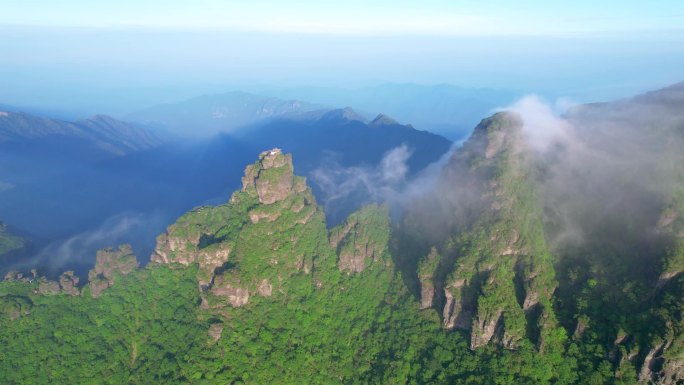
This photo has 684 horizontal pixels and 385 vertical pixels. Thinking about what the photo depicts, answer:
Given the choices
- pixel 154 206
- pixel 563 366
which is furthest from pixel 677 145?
pixel 154 206

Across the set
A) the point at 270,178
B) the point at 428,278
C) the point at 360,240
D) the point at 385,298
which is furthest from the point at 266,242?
the point at 428,278

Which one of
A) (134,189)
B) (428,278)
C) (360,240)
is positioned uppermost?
(360,240)

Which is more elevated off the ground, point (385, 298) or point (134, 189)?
point (385, 298)

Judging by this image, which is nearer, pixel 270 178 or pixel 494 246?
pixel 494 246

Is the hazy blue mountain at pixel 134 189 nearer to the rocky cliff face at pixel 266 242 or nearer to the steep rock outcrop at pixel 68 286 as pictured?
the steep rock outcrop at pixel 68 286

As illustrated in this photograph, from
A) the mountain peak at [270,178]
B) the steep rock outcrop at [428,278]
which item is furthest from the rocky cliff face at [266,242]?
the steep rock outcrop at [428,278]

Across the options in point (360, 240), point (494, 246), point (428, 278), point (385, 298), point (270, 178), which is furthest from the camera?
point (360, 240)

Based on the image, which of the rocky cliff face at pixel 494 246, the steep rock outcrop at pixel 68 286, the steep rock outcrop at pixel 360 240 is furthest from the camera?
the steep rock outcrop at pixel 360 240

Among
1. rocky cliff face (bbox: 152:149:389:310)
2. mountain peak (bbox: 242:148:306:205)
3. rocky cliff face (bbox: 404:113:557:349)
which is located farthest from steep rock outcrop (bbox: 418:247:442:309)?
mountain peak (bbox: 242:148:306:205)

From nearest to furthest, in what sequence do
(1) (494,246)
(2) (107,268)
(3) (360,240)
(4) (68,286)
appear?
1. (1) (494,246)
2. (4) (68,286)
3. (2) (107,268)
4. (3) (360,240)

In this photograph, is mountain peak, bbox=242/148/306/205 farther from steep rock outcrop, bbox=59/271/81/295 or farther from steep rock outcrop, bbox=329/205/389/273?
steep rock outcrop, bbox=59/271/81/295

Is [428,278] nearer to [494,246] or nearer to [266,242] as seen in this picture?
[494,246]
